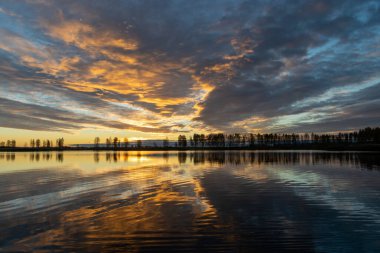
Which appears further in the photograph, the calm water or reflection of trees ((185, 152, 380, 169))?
reflection of trees ((185, 152, 380, 169))

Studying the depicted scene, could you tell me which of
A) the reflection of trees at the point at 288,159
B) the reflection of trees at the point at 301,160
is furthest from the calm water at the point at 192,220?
the reflection of trees at the point at 288,159

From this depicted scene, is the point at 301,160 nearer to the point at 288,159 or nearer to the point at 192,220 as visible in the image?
the point at 288,159

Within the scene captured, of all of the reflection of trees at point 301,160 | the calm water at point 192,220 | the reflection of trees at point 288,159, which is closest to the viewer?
the calm water at point 192,220

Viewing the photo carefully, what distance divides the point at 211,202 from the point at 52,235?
10.6 metres

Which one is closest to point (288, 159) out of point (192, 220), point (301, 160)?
point (301, 160)

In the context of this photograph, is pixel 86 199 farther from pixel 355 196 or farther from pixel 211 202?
pixel 355 196

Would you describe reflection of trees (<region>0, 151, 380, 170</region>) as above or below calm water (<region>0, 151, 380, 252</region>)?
below

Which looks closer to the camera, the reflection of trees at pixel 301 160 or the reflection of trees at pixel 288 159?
the reflection of trees at pixel 301 160

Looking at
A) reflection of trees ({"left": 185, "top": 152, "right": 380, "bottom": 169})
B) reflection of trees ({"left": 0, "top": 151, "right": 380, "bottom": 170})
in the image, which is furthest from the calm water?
reflection of trees ({"left": 0, "top": 151, "right": 380, "bottom": 170})

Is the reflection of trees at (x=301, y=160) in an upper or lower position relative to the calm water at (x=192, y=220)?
lower

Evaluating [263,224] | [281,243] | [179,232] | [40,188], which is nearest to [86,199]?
[40,188]

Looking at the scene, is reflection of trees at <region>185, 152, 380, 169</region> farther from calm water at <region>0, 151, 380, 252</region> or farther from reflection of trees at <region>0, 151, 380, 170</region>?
calm water at <region>0, 151, 380, 252</region>

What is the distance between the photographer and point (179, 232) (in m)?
12.6

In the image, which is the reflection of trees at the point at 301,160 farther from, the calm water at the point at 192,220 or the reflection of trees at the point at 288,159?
the calm water at the point at 192,220
